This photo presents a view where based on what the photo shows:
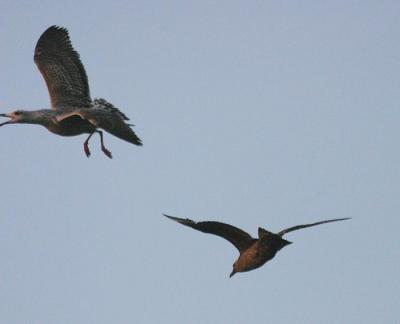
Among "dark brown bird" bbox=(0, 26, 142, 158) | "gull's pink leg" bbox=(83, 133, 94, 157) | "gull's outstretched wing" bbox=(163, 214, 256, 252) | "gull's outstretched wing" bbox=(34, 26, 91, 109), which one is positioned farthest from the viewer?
"gull's outstretched wing" bbox=(34, 26, 91, 109)

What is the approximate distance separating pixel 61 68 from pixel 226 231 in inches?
382

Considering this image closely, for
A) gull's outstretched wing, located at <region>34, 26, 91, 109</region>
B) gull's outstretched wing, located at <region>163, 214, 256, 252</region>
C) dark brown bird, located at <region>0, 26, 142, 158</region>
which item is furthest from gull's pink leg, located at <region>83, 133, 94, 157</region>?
gull's outstretched wing, located at <region>163, 214, 256, 252</region>

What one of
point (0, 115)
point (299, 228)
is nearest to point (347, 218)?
A: point (299, 228)

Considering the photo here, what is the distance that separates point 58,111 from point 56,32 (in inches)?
128

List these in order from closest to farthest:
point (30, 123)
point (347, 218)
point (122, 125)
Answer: point (347, 218)
point (122, 125)
point (30, 123)

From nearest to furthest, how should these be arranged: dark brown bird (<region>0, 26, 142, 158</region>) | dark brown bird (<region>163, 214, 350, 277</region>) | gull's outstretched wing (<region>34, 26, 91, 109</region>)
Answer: dark brown bird (<region>163, 214, 350, 277</region>), dark brown bird (<region>0, 26, 142, 158</region>), gull's outstretched wing (<region>34, 26, 91, 109</region>)

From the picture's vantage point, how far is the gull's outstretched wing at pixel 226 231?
11977 millimetres

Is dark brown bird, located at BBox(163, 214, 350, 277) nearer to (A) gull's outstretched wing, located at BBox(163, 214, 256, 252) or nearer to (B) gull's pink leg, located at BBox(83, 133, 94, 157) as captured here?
(A) gull's outstretched wing, located at BBox(163, 214, 256, 252)

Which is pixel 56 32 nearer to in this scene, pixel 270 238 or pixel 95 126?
pixel 95 126

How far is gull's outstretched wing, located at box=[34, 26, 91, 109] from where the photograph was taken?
20094 millimetres

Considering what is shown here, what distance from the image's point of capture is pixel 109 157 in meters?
19.1

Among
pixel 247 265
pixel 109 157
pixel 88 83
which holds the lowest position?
pixel 247 265

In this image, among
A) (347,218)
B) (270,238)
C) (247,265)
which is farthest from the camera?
(247,265)

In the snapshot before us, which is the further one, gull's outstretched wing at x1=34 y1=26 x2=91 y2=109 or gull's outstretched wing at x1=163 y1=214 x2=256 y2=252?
gull's outstretched wing at x1=34 y1=26 x2=91 y2=109
